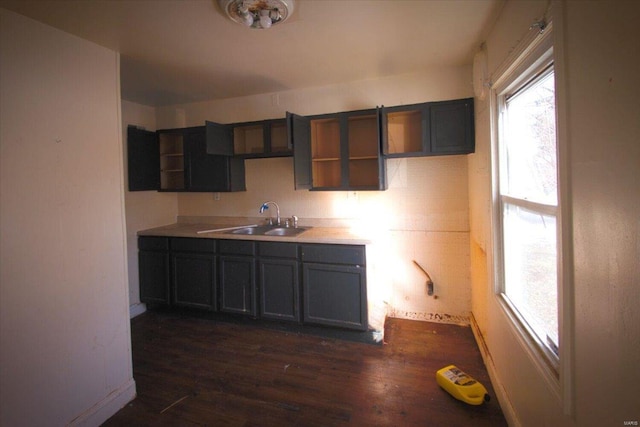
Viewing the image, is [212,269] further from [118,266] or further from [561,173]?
[561,173]

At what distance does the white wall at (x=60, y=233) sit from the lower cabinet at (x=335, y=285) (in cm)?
143

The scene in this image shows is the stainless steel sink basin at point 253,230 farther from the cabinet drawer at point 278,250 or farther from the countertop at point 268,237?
the cabinet drawer at point 278,250

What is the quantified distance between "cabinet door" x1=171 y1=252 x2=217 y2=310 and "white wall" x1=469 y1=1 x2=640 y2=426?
279 cm

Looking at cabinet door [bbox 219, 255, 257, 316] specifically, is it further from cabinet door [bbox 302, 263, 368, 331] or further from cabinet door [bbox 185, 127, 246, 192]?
cabinet door [bbox 185, 127, 246, 192]

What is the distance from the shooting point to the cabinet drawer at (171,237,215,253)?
3182 mm

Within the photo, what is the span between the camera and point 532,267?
64.4 inches

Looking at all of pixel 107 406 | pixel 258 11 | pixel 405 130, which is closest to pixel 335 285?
pixel 405 130

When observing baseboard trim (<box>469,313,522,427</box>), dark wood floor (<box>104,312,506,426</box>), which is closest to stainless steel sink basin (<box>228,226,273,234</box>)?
dark wood floor (<box>104,312,506,426</box>)

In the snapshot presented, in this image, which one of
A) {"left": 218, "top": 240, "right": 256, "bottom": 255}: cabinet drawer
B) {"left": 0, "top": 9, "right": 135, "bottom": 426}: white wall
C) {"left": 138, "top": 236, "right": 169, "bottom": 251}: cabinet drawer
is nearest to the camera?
{"left": 0, "top": 9, "right": 135, "bottom": 426}: white wall

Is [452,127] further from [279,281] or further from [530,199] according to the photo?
[279,281]

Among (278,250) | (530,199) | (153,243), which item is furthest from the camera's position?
(153,243)

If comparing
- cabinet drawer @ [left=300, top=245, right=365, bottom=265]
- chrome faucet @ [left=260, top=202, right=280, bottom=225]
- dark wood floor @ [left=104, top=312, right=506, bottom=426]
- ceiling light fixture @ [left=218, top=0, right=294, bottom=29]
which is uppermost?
ceiling light fixture @ [left=218, top=0, right=294, bottom=29]

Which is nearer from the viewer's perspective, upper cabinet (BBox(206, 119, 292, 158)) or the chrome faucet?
upper cabinet (BBox(206, 119, 292, 158))

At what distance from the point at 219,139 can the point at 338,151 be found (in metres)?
1.23
